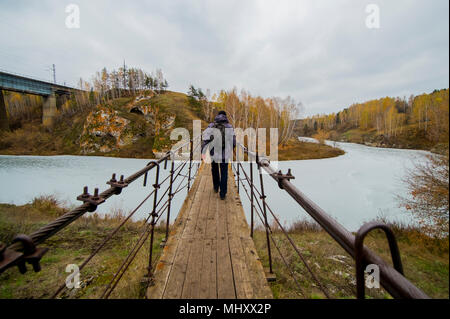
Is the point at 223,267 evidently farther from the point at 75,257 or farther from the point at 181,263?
the point at 75,257

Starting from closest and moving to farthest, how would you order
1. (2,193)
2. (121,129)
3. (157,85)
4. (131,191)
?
(2,193) → (131,191) → (121,129) → (157,85)

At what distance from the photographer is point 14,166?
13914mm

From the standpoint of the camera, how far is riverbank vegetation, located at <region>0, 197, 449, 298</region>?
3.45m

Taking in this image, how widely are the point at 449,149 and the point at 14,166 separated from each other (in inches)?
1012

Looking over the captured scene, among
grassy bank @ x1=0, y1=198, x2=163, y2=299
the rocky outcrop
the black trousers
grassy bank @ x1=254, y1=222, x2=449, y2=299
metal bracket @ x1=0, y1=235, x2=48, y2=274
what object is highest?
the rocky outcrop

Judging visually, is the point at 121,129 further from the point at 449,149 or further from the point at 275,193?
the point at 449,149

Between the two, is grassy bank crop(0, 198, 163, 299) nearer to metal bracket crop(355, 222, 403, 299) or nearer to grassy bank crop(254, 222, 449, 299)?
metal bracket crop(355, 222, 403, 299)

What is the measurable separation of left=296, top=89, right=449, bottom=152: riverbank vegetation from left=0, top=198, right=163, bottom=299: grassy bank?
11589 millimetres

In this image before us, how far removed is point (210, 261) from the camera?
188 centimetres

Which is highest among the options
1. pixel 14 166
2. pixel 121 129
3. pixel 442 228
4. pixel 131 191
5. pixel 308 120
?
pixel 308 120

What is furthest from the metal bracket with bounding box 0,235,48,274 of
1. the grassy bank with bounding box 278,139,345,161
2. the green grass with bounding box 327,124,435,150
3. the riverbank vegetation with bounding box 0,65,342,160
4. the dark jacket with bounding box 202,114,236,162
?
the green grass with bounding box 327,124,435,150

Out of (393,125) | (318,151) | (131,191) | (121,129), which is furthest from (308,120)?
(131,191)

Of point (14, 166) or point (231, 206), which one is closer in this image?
point (231, 206)

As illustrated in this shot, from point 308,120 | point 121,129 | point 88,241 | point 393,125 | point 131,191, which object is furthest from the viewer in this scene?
point 308,120
